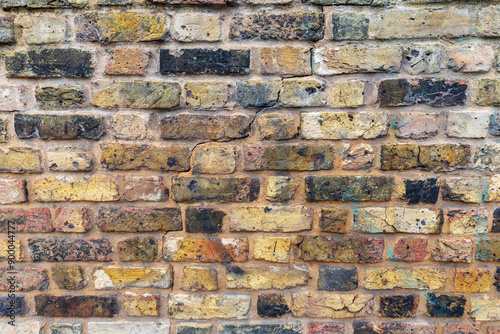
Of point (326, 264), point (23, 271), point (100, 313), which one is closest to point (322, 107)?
point (326, 264)

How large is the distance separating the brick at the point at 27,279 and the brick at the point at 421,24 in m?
1.55

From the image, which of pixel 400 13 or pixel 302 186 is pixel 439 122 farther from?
pixel 302 186

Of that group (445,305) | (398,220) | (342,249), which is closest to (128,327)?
(342,249)

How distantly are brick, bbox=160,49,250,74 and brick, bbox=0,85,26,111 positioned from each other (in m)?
0.53

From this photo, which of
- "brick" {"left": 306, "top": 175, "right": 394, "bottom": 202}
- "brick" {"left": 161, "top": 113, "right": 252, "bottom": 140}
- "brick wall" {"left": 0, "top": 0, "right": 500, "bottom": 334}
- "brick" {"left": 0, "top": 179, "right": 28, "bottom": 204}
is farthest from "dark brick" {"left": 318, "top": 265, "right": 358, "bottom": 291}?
"brick" {"left": 0, "top": 179, "right": 28, "bottom": 204}

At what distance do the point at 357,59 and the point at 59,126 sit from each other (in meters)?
1.12

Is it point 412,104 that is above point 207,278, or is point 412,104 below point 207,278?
above

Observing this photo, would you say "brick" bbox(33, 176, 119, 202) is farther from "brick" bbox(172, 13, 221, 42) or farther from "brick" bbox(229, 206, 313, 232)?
"brick" bbox(172, 13, 221, 42)

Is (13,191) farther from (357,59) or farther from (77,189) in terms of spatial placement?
(357,59)

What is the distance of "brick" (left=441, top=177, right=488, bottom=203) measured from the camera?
103cm

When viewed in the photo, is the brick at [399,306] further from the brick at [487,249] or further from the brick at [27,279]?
the brick at [27,279]

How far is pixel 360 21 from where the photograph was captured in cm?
99

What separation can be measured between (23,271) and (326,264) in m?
1.19

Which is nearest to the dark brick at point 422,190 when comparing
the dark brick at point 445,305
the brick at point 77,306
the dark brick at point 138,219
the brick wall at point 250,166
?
the brick wall at point 250,166
